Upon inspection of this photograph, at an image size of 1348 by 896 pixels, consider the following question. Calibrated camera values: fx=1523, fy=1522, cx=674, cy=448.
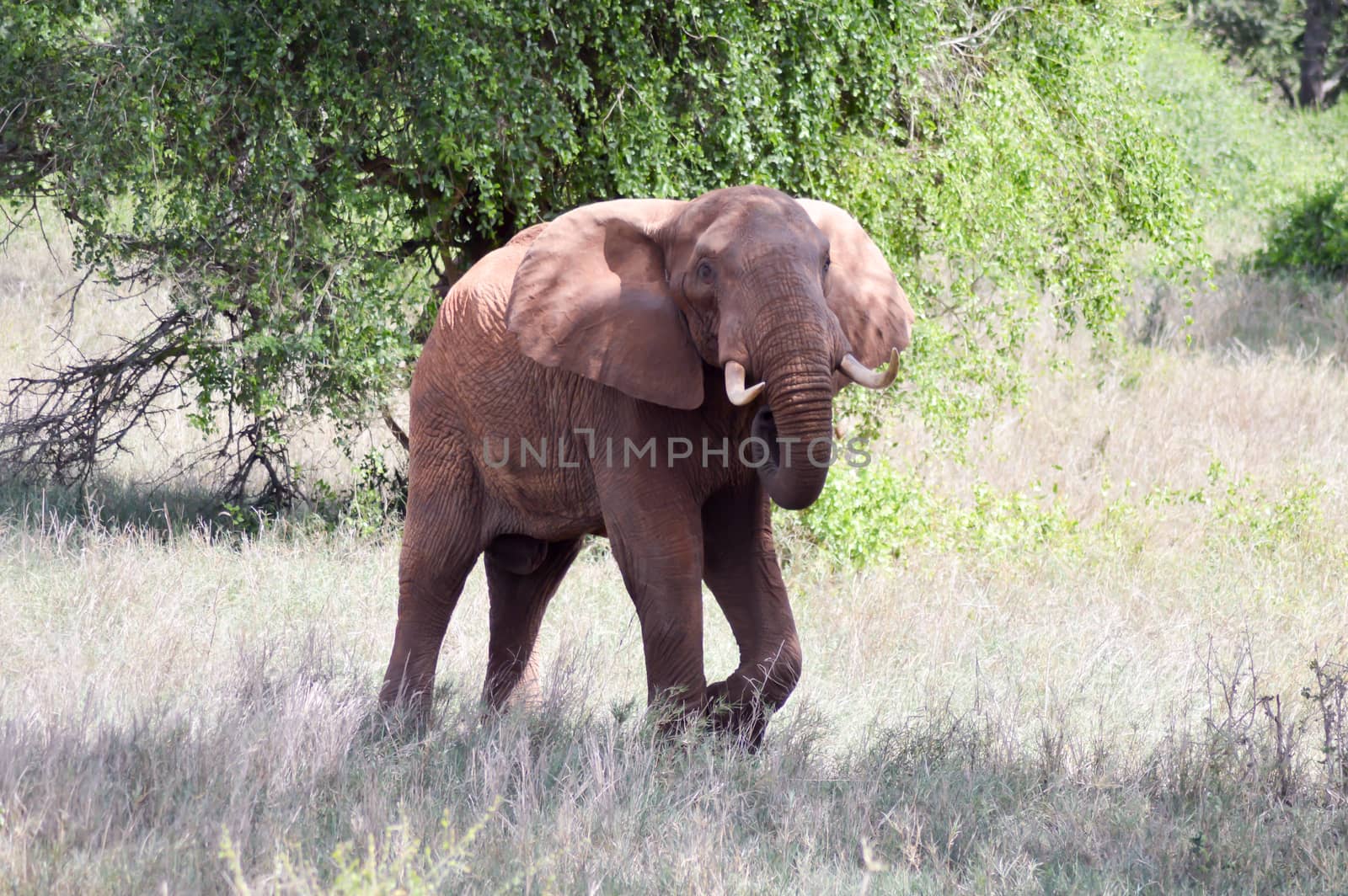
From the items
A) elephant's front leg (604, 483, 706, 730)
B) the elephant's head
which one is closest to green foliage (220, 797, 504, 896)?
elephant's front leg (604, 483, 706, 730)

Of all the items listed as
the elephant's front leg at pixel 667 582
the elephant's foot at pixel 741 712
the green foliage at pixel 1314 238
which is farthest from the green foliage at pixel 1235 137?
the elephant's front leg at pixel 667 582

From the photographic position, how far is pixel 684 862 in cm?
415

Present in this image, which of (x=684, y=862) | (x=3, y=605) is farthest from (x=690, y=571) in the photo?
(x=3, y=605)

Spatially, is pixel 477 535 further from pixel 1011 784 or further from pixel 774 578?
pixel 1011 784

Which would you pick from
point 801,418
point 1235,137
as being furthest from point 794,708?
point 1235,137

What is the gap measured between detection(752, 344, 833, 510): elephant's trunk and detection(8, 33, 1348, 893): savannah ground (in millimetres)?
1016

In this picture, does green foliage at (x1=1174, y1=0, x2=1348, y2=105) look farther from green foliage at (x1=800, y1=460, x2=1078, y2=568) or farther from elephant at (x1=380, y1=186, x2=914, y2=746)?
elephant at (x1=380, y1=186, x2=914, y2=746)

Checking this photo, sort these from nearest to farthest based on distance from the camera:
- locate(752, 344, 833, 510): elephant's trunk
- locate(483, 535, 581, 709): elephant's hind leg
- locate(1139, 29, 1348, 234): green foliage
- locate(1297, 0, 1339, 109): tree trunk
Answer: locate(752, 344, 833, 510): elephant's trunk
locate(483, 535, 581, 709): elephant's hind leg
locate(1139, 29, 1348, 234): green foliage
locate(1297, 0, 1339, 109): tree trunk

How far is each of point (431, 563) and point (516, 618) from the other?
55 centimetres

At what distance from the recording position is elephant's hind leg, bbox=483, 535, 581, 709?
21.3 feet

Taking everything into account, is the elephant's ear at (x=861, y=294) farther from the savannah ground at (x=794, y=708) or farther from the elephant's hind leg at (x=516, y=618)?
the elephant's hind leg at (x=516, y=618)

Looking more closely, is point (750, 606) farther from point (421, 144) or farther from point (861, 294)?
point (421, 144)

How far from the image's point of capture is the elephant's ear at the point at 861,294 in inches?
204

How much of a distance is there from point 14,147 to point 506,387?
198 inches
